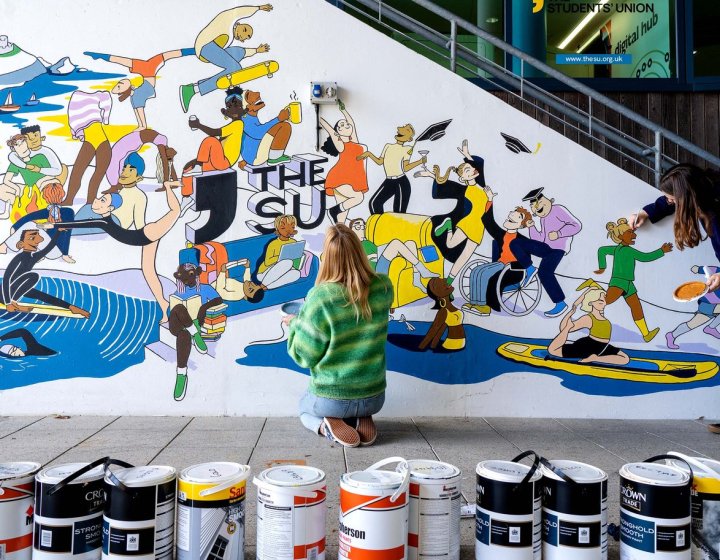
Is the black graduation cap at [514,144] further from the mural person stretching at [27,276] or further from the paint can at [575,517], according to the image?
the mural person stretching at [27,276]

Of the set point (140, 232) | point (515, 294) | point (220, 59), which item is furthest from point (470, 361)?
point (220, 59)

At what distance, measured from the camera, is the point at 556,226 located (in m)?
5.01

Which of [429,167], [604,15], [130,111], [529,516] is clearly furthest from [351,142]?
[604,15]

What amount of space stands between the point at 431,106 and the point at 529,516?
368cm

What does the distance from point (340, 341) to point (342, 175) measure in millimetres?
1570

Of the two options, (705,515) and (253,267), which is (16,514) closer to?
(705,515)

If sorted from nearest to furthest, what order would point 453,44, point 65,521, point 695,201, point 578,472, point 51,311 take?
point 65,521
point 578,472
point 695,201
point 51,311
point 453,44

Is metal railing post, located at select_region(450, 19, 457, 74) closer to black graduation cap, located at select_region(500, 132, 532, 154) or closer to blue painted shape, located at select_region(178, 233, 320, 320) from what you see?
black graduation cap, located at select_region(500, 132, 532, 154)

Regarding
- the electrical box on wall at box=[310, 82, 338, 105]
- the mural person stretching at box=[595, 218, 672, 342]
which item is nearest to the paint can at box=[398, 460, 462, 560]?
the mural person stretching at box=[595, 218, 672, 342]

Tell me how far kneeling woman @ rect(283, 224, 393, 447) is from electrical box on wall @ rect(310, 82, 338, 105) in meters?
1.34

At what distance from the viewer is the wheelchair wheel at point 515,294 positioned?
4.98 m

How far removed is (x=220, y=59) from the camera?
16.3ft

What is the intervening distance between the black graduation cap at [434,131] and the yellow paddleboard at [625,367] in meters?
1.84

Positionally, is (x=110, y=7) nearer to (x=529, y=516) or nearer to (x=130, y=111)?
(x=130, y=111)
